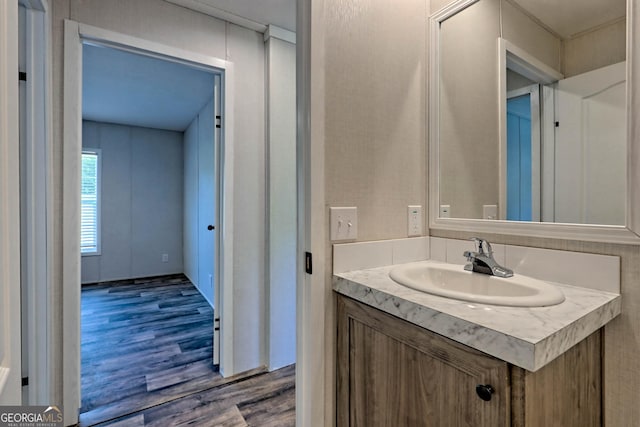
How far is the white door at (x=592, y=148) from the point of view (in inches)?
33.7

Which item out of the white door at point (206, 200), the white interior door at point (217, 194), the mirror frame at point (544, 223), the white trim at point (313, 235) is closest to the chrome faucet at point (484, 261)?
the mirror frame at point (544, 223)

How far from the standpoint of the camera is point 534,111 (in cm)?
107

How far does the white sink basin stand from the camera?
754 mm

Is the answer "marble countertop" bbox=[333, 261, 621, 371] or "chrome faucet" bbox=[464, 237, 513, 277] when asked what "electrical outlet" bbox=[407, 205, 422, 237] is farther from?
"marble countertop" bbox=[333, 261, 621, 371]

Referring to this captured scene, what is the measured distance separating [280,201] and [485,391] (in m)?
1.76

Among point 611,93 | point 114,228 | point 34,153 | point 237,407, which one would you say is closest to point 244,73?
point 34,153

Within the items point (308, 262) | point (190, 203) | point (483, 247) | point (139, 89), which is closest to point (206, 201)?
point (190, 203)

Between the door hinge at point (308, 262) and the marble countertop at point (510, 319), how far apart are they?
0.21 m

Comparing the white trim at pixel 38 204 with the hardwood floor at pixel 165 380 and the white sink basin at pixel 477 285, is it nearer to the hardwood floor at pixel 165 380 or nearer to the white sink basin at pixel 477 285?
the hardwood floor at pixel 165 380

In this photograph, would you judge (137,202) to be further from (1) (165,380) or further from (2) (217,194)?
(1) (165,380)

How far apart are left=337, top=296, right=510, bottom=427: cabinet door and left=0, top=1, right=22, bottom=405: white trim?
0.85 metres

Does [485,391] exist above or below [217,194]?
below

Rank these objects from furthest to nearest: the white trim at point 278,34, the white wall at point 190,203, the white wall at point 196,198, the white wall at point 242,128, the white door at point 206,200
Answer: the white wall at point 190,203 < the white wall at point 196,198 < the white door at point 206,200 < the white trim at point 278,34 < the white wall at point 242,128

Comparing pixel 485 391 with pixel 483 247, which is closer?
pixel 485 391
